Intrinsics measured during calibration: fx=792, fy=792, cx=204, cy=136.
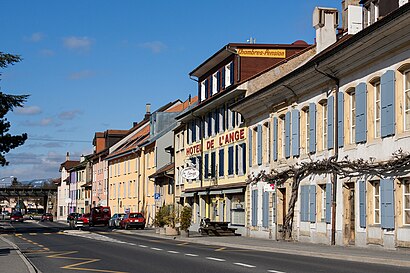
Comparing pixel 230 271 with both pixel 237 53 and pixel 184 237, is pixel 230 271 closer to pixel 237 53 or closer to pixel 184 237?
pixel 184 237

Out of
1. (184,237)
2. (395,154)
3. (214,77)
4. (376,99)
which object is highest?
(214,77)

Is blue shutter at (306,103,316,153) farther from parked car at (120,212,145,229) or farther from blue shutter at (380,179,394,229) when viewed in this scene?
parked car at (120,212,145,229)

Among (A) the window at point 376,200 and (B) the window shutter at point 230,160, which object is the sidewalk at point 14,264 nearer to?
(A) the window at point 376,200

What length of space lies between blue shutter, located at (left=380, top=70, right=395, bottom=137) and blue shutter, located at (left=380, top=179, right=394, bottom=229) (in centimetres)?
164

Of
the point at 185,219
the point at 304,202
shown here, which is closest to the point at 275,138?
the point at 304,202

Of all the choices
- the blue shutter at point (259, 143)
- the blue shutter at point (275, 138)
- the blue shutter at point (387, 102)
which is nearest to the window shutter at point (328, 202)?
the blue shutter at point (387, 102)

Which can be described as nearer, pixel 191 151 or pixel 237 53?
pixel 237 53

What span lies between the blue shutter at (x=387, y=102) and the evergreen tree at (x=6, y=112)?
2637 centimetres

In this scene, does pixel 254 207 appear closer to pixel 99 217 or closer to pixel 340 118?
pixel 340 118

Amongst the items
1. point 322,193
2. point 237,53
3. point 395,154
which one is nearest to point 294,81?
point 322,193

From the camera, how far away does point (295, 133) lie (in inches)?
1416

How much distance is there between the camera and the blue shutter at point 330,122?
103 feet

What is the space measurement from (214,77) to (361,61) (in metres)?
25.2

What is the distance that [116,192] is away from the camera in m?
91.7
